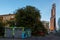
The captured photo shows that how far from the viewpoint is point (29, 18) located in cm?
3319

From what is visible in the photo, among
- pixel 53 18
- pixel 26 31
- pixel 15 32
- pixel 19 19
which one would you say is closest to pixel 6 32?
pixel 15 32

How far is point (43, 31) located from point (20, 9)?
7549mm

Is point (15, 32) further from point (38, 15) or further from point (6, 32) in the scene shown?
point (38, 15)

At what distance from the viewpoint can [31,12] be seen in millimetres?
33906

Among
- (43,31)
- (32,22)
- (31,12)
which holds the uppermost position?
(31,12)

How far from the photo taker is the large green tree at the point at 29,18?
32244mm

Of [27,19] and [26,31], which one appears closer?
[26,31]

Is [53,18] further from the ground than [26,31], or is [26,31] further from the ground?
[53,18]

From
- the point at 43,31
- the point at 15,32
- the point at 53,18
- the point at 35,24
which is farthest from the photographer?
the point at 53,18

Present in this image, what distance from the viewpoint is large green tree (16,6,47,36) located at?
32.2 meters

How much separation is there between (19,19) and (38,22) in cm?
454

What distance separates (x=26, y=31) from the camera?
2744 cm

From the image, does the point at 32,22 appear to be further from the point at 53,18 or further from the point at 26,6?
the point at 53,18

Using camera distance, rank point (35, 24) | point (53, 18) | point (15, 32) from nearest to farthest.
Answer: point (15, 32) < point (35, 24) < point (53, 18)
